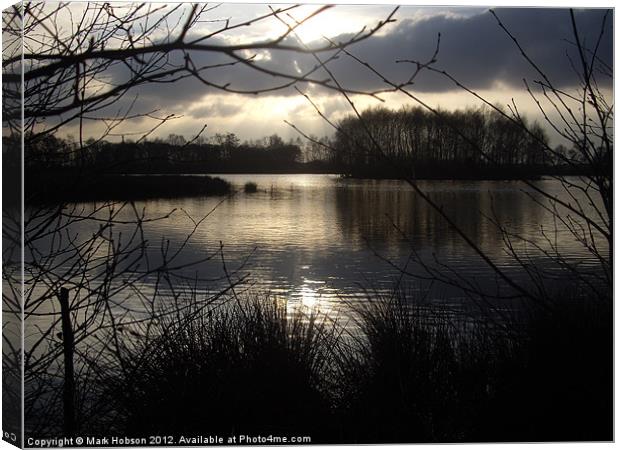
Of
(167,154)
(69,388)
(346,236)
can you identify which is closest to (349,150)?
(346,236)

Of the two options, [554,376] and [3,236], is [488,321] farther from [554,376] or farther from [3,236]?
[3,236]

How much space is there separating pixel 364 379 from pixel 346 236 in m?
0.70

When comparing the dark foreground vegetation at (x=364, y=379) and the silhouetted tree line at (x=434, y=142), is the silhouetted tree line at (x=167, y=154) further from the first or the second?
the dark foreground vegetation at (x=364, y=379)

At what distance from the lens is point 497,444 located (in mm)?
3412

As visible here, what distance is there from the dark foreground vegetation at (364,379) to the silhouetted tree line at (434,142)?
673mm

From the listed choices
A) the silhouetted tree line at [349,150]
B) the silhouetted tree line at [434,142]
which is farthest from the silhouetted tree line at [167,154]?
the silhouetted tree line at [434,142]

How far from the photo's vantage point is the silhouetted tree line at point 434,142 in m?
3.49

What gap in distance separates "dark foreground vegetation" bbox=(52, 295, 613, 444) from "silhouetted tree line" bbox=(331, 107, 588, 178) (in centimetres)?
67

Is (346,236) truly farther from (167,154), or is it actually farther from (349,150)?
(167,154)

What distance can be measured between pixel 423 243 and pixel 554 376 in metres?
0.86

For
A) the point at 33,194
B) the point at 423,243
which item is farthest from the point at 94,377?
the point at 423,243

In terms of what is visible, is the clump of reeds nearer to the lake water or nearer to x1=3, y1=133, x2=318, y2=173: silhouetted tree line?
the lake water

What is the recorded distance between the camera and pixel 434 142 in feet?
12.0

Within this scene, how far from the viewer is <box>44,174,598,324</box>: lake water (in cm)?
346
